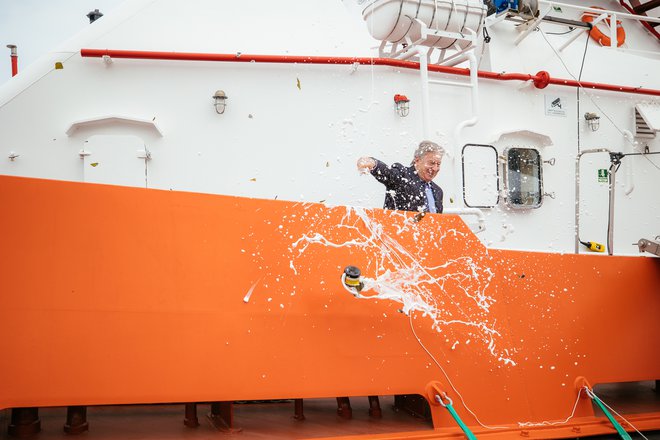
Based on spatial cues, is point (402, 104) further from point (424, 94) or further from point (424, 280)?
point (424, 280)

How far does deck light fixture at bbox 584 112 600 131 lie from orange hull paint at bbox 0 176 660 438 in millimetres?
2210

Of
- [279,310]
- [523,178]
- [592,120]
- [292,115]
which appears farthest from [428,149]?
[592,120]

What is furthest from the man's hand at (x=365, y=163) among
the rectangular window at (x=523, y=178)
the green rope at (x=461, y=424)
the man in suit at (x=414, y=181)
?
the rectangular window at (x=523, y=178)

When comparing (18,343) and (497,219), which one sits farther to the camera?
(497,219)

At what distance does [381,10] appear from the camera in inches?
185

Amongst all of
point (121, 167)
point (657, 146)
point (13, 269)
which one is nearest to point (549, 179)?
point (657, 146)

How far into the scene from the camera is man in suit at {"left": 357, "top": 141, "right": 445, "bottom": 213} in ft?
12.8

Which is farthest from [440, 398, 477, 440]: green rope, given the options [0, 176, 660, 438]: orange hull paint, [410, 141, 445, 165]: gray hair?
[410, 141, 445, 165]: gray hair

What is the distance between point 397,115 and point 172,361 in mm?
2818

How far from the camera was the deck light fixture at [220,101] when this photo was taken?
15.0 feet

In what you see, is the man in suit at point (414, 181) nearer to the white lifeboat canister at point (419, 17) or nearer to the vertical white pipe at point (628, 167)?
the white lifeboat canister at point (419, 17)

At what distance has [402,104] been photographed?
493 cm

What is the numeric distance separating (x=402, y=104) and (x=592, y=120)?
199cm

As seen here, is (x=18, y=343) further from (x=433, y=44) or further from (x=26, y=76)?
(x=433, y=44)
